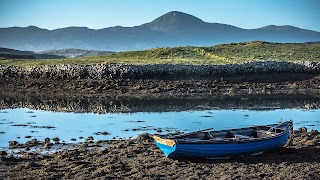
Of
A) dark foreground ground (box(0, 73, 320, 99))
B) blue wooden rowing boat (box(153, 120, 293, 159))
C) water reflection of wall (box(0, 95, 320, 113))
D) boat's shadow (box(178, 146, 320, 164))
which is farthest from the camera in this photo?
dark foreground ground (box(0, 73, 320, 99))

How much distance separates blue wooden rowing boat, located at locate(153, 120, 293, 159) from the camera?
18719mm

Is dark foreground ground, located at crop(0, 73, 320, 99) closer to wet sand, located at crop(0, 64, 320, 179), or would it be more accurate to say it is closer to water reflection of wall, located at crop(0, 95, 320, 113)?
water reflection of wall, located at crop(0, 95, 320, 113)

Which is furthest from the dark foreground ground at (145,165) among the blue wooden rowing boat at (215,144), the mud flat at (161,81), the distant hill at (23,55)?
the distant hill at (23,55)

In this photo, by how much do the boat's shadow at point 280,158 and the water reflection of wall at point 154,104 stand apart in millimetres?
15769

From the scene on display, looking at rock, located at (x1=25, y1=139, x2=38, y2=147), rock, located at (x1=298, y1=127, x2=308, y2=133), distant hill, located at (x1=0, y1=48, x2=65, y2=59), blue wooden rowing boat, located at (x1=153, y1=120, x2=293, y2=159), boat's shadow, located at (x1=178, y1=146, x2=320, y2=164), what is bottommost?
rock, located at (x1=25, y1=139, x2=38, y2=147)

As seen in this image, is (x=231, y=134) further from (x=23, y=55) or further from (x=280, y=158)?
(x=23, y=55)

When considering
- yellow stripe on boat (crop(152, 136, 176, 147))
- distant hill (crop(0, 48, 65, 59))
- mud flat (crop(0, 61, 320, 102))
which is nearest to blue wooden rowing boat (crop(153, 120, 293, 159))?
yellow stripe on boat (crop(152, 136, 176, 147))

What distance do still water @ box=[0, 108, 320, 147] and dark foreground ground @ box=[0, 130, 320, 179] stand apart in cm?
388

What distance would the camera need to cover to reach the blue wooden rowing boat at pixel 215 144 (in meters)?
18.7

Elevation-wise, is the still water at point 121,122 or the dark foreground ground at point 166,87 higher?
the dark foreground ground at point 166,87

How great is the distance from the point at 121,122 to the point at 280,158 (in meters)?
12.6

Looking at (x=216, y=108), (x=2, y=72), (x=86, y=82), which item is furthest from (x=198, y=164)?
(x=2, y=72)

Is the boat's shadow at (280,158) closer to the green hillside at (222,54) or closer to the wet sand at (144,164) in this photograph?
the wet sand at (144,164)

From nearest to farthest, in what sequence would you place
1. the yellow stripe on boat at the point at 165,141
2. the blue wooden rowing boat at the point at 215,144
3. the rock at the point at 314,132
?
the yellow stripe on boat at the point at 165,141, the blue wooden rowing boat at the point at 215,144, the rock at the point at 314,132
